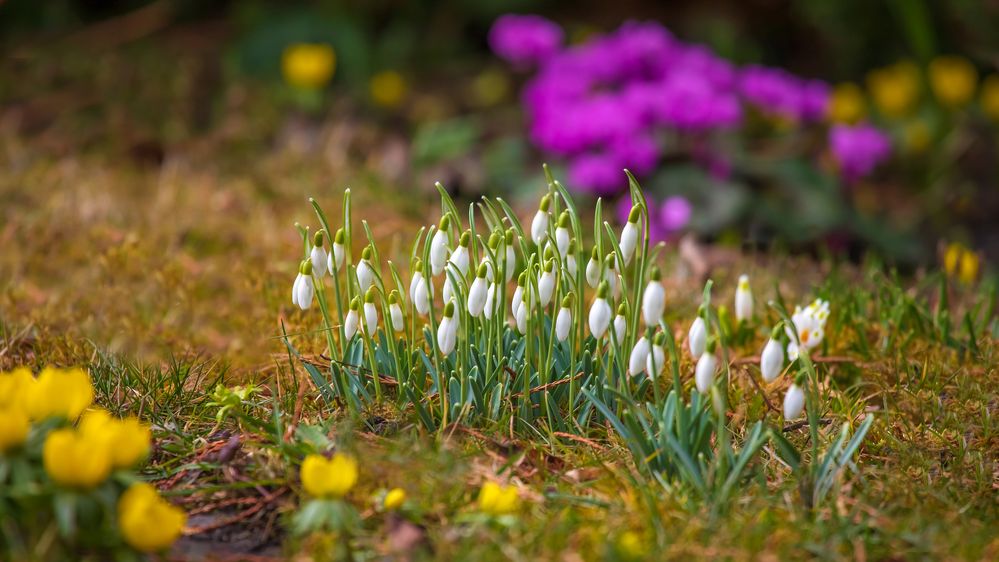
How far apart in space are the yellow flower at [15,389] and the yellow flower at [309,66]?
322 cm

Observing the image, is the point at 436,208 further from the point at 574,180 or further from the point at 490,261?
the point at 490,261

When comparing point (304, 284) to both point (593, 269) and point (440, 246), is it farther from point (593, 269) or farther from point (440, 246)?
point (593, 269)

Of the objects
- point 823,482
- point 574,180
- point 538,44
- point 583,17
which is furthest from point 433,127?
point 823,482

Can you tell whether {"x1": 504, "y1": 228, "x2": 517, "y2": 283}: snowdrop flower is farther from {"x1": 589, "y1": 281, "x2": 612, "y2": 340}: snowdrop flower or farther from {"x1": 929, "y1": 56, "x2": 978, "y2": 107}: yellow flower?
{"x1": 929, "y1": 56, "x2": 978, "y2": 107}: yellow flower

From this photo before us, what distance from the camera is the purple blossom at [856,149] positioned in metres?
4.14

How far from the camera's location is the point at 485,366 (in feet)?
6.61

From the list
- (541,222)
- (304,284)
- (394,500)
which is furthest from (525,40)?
(394,500)

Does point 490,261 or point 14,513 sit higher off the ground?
point 490,261

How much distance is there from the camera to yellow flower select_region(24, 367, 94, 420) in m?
1.55

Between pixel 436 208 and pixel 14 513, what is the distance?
2522mm

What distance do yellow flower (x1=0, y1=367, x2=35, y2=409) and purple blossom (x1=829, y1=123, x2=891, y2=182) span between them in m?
3.38

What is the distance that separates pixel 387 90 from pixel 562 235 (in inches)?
125

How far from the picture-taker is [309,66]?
4.66 metres

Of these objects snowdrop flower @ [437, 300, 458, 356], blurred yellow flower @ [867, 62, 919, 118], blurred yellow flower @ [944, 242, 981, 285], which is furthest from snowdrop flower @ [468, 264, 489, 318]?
blurred yellow flower @ [867, 62, 919, 118]
